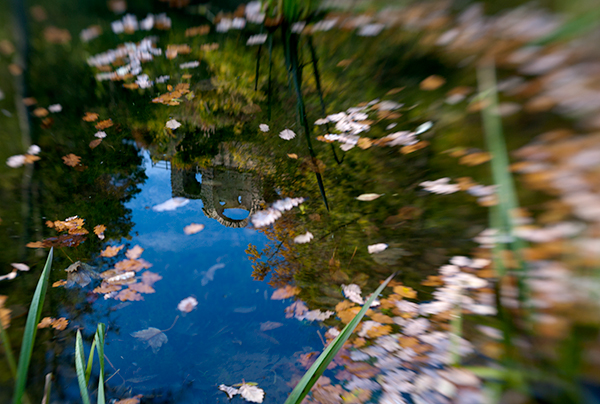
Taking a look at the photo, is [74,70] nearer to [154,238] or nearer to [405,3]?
[154,238]

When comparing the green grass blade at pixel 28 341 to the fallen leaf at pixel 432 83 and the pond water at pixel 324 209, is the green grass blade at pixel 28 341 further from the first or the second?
the fallen leaf at pixel 432 83

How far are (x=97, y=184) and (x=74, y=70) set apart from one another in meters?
1.49

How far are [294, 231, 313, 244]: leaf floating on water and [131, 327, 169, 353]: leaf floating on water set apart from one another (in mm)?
907

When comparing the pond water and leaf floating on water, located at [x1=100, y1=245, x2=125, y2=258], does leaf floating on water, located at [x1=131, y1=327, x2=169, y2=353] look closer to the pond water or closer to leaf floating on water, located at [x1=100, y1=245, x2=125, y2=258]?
the pond water

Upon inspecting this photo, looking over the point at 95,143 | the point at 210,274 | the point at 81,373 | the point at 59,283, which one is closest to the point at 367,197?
the point at 210,274

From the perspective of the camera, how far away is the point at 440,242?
1.43 metres

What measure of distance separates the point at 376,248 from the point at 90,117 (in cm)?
253

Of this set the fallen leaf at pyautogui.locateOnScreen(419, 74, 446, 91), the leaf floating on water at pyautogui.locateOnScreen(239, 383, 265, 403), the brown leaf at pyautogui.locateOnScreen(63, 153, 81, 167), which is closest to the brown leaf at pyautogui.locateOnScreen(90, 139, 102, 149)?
the brown leaf at pyautogui.locateOnScreen(63, 153, 81, 167)

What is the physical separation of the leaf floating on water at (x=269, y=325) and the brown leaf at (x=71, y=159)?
6.01 feet

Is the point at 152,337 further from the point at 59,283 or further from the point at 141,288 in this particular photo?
the point at 59,283

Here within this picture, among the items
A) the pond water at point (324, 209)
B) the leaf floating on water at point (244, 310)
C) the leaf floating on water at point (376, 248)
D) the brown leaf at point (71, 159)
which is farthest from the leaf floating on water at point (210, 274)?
the brown leaf at point (71, 159)

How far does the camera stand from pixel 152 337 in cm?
130

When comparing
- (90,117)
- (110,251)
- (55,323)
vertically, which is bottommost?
(55,323)

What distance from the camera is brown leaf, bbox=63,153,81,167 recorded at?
5.98ft
